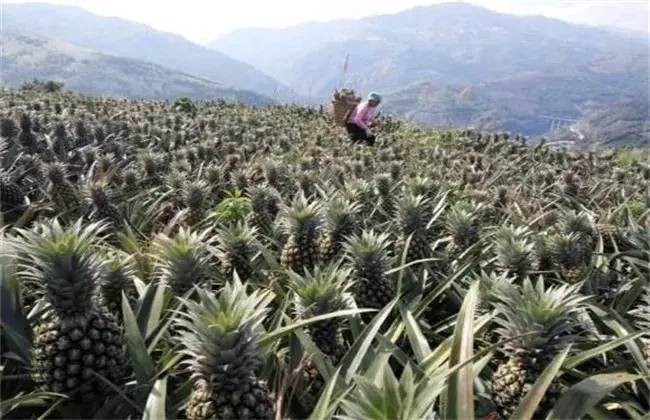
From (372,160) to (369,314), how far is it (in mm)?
4696

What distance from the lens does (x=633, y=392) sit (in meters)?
2.45

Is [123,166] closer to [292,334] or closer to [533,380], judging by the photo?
[292,334]

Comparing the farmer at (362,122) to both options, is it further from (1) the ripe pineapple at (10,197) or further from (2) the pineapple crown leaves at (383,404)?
(2) the pineapple crown leaves at (383,404)

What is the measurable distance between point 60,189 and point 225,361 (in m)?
3.08

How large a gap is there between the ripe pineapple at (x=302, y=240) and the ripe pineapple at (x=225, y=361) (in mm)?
1455

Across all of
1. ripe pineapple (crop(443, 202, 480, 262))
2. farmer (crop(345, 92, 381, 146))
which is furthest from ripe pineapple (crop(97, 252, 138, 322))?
farmer (crop(345, 92, 381, 146))

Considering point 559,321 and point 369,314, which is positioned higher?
point 559,321

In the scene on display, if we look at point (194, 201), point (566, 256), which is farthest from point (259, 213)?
point (566, 256)

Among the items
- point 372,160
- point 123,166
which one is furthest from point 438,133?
Answer: point 123,166

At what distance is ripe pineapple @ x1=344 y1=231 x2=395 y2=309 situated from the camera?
286 cm

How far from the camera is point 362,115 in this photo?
434 inches

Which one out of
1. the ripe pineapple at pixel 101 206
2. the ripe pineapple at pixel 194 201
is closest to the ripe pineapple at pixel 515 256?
the ripe pineapple at pixel 194 201

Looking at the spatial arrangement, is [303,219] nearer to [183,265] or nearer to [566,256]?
[183,265]

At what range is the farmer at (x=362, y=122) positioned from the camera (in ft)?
35.2
